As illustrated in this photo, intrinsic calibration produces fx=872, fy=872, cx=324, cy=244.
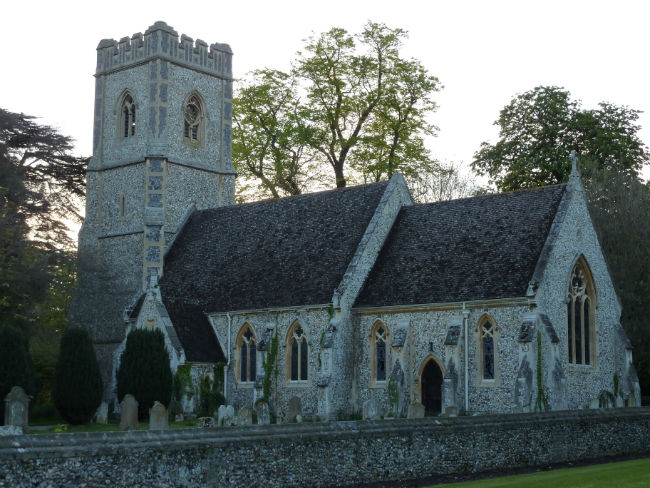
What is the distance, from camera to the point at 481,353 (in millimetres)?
28672

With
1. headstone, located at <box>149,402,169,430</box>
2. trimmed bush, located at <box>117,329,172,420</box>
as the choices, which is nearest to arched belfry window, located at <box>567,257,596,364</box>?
trimmed bush, located at <box>117,329,172,420</box>

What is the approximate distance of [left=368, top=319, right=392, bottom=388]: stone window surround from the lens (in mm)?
30891

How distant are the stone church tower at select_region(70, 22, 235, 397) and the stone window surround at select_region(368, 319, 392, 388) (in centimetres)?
1117

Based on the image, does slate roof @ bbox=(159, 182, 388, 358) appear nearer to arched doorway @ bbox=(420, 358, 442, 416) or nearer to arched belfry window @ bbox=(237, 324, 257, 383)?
arched belfry window @ bbox=(237, 324, 257, 383)

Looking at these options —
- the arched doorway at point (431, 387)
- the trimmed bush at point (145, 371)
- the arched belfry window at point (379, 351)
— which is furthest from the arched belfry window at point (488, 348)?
the trimmed bush at point (145, 371)

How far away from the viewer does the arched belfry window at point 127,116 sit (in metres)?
41.0

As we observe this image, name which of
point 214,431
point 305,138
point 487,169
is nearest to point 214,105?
point 305,138

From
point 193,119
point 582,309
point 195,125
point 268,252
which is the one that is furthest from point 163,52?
point 582,309

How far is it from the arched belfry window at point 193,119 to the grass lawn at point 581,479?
2612 centimetres

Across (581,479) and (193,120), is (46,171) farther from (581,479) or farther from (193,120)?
(581,479)

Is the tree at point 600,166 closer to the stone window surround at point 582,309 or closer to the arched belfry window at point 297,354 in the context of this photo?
the stone window surround at point 582,309

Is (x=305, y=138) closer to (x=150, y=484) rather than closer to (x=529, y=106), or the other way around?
(x=529, y=106)

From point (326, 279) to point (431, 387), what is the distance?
573 centimetres

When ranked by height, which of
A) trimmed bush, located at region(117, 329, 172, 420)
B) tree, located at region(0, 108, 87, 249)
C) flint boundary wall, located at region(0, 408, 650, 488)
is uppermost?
tree, located at region(0, 108, 87, 249)
